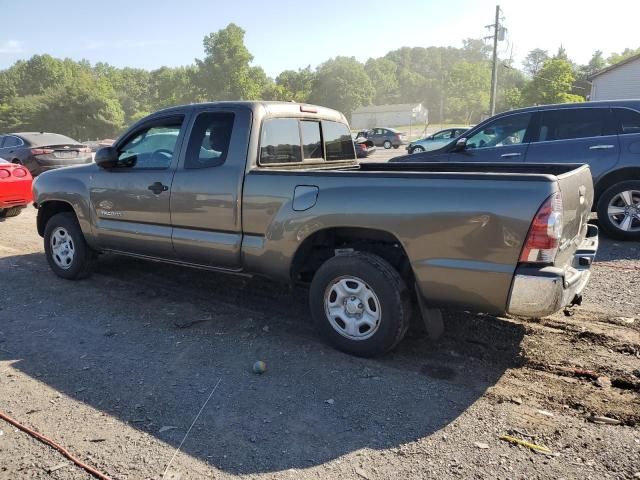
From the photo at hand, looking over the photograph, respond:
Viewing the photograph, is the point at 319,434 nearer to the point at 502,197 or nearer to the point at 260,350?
the point at 260,350

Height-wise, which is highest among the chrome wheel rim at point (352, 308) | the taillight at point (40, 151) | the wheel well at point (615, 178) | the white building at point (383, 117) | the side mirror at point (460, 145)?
the white building at point (383, 117)

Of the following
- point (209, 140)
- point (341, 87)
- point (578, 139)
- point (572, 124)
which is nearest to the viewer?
point (209, 140)

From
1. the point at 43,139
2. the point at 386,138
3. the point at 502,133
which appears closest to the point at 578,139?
the point at 502,133

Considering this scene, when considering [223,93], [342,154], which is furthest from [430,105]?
[342,154]

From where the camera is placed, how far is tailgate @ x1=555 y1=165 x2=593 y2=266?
10.6 ft

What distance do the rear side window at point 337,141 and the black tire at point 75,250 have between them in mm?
2888

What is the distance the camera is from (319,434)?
2896mm

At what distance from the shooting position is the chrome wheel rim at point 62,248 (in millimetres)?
5746

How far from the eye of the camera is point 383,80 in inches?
5822

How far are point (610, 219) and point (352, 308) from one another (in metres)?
5.07

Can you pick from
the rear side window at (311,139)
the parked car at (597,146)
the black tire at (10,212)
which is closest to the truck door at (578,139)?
the parked car at (597,146)

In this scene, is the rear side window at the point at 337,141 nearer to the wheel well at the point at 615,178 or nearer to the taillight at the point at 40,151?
the wheel well at the point at 615,178

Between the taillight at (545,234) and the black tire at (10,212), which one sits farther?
the black tire at (10,212)

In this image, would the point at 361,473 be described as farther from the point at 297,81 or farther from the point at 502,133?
the point at 297,81
